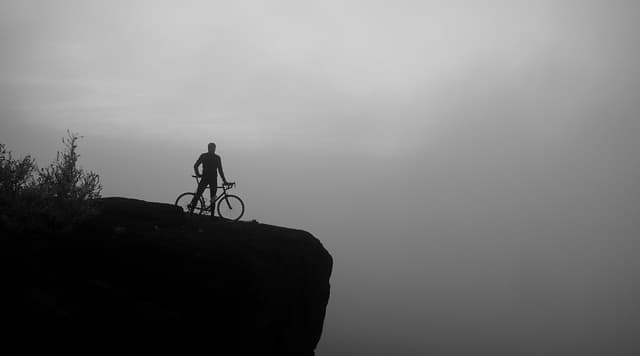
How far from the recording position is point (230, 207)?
21141 mm

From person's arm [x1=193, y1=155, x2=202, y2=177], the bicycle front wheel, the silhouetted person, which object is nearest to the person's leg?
the silhouetted person

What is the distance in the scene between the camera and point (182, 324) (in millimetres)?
10594

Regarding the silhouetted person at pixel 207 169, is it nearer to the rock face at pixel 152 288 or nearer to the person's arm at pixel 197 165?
the person's arm at pixel 197 165

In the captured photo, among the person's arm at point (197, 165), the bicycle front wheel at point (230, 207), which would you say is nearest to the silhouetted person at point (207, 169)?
the person's arm at point (197, 165)

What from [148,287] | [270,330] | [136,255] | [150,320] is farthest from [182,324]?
[270,330]

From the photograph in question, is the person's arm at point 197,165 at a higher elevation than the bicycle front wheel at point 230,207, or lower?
higher

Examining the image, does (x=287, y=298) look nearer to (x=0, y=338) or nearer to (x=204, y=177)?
(x=204, y=177)

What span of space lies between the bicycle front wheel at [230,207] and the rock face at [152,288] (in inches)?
104

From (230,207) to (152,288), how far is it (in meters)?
9.93

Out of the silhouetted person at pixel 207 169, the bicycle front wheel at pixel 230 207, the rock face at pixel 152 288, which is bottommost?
the rock face at pixel 152 288

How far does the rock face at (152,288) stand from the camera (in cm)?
924

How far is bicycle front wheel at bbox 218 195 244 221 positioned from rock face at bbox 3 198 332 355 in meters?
2.65

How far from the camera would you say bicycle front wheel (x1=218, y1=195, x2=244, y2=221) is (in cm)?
2100

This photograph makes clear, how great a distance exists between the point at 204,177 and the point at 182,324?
10142mm
